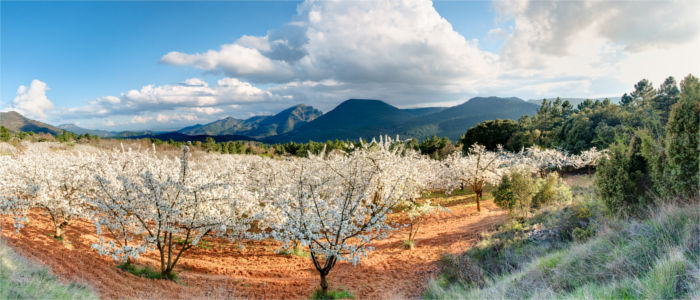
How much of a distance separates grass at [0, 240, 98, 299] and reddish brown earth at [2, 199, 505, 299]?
649mm

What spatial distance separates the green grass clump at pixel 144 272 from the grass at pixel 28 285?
2.50m

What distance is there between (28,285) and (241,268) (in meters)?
6.51

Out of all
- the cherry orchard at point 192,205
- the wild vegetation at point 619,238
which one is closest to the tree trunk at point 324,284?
the cherry orchard at point 192,205

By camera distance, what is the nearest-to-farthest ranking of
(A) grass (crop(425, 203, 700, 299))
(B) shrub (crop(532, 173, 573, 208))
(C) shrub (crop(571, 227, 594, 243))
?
(A) grass (crop(425, 203, 700, 299)) < (C) shrub (crop(571, 227, 594, 243)) < (B) shrub (crop(532, 173, 573, 208))

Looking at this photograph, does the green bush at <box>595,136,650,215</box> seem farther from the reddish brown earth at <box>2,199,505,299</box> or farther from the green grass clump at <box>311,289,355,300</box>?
the green grass clump at <box>311,289,355,300</box>

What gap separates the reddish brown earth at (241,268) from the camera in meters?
8.52

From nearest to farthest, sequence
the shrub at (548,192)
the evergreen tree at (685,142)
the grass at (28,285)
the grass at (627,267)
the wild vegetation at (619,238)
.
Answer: the grass at (627,267) < the wild vegetation at (619,238) < the grass at (28,285) < the evergreen tree at (685,142) < the shrub at (548,192)

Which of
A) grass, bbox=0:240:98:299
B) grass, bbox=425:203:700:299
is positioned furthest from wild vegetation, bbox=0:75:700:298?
grass, bbox=0:240:98:299

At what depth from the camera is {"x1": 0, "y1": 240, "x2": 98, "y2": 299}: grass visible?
489 centimetres

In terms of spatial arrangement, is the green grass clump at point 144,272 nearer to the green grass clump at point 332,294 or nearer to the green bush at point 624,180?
the green grass clump at point 332,294

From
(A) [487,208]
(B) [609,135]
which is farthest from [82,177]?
(B) [609,135]

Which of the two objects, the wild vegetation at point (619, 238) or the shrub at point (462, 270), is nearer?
the wild vegetation at point (619, 238)

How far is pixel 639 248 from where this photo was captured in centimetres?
543

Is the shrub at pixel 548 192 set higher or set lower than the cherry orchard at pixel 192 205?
lower
